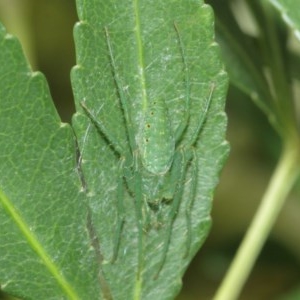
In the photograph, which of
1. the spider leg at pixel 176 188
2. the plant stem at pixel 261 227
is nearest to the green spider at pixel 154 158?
the spider leg at pixel 176 188

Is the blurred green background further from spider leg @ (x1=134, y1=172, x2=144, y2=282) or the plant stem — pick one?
spider leg @ (x1=134, y1=172, x2=144, y2=282)

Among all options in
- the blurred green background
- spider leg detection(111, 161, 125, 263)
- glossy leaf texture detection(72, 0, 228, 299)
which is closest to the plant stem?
glossy leaf texture detection(72, 0, 228, 299)

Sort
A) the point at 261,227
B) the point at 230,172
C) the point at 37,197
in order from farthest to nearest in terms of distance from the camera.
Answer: the point at 230,172 → the point at 261,227 → the point at 37,197

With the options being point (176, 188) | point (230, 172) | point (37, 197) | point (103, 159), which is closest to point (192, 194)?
point (176, 188)

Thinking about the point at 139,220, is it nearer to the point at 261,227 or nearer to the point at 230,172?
the point at 261,227

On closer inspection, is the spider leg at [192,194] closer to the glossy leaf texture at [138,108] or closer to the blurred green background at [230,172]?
the glossy leaf texture at [138,108]

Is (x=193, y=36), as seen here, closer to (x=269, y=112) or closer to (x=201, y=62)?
(x=201, y=62)

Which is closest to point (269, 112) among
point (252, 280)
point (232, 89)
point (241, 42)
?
point (241, 42)
